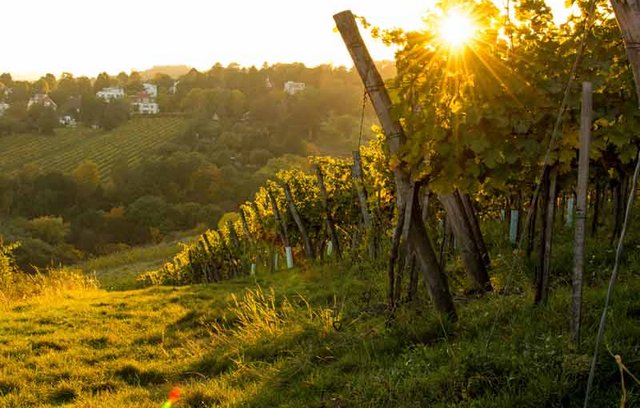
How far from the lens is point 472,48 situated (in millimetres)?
4891

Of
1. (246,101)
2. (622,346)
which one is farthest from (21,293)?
(246,101)

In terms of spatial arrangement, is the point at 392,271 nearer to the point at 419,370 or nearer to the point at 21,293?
the point at 419,370

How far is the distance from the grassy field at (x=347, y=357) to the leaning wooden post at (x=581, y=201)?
8.2 inches

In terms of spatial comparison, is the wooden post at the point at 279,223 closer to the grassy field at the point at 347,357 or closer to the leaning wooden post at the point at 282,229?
the leaning wooden post at the point at 282,229

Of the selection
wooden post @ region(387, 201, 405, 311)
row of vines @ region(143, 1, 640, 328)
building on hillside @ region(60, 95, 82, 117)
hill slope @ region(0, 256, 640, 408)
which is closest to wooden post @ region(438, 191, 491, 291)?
hill slope @ region(0, 256, 640, 408)

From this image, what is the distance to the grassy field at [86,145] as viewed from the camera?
300 ft

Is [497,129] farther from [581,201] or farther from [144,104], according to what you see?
[144,104]

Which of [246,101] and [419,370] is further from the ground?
[246,101]

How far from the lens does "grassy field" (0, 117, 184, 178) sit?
91.4 metres

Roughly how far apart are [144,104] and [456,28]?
138455 mm

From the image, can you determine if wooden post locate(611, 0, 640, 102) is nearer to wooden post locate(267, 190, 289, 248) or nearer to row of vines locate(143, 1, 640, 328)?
row of vines locate(143, 1, 640, 328)

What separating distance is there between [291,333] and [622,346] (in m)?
3.52

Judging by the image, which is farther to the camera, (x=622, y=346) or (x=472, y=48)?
(x=472, y=48)

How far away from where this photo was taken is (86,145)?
100688 mm
